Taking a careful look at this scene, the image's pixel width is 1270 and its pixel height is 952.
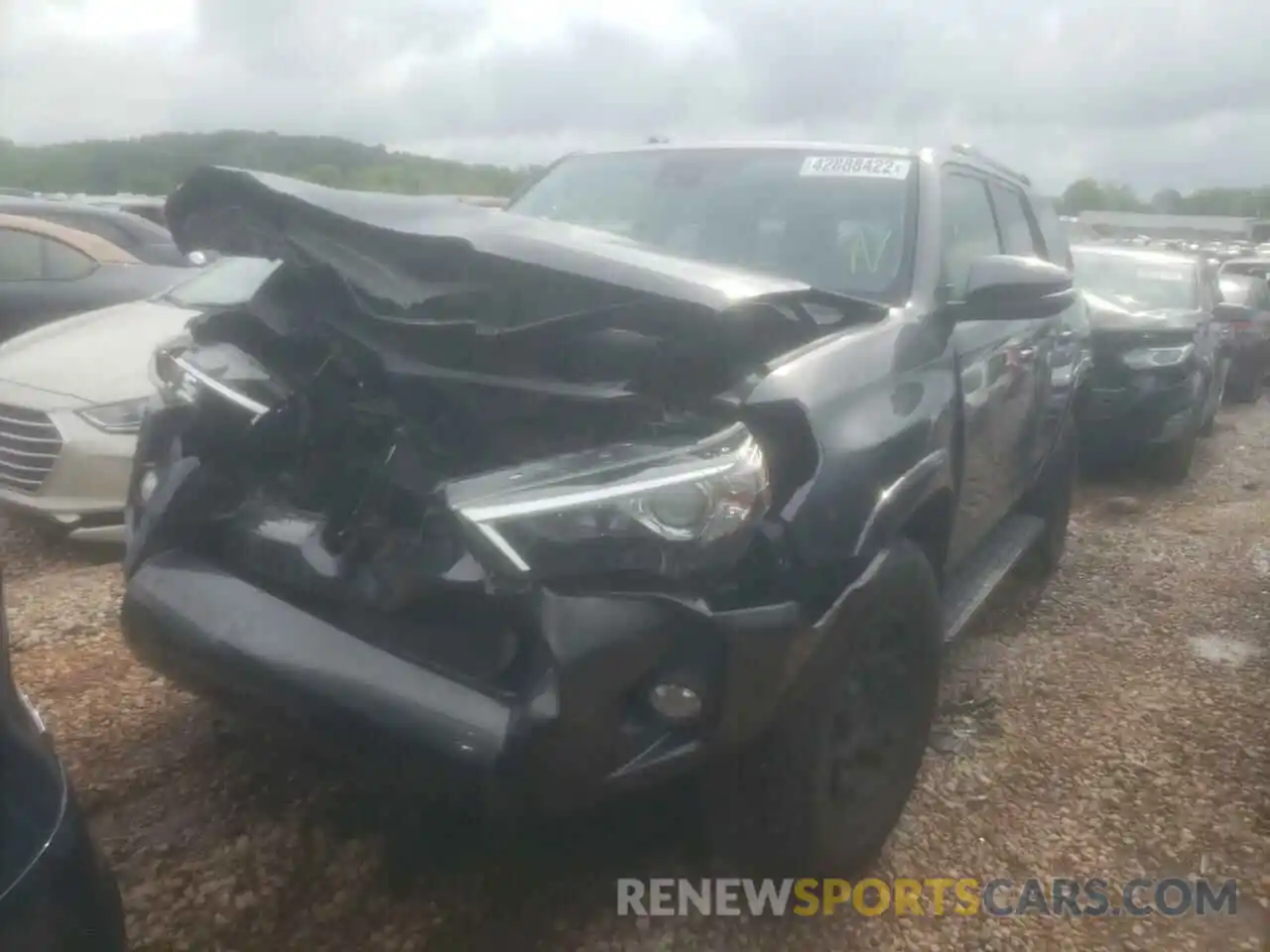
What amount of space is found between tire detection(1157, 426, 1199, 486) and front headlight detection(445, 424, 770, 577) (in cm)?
607

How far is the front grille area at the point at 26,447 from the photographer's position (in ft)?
15.1

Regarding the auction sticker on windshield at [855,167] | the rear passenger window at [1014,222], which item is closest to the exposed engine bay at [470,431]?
the auction sticker on windshield at [855,167]

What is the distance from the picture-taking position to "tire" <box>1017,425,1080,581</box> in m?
4.90

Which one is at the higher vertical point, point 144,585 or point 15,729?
point 15,729

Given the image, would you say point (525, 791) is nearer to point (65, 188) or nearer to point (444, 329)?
point (444, 329)

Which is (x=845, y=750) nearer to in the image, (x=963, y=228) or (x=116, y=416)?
(x=963, y=228)

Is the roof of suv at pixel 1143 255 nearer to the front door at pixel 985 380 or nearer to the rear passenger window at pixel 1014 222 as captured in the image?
the rear passenger window at pixel 1014 222

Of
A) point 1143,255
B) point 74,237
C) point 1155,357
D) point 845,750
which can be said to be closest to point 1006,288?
point 845,750

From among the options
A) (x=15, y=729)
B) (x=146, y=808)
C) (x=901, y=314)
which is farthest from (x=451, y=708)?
(x=901, y=314)

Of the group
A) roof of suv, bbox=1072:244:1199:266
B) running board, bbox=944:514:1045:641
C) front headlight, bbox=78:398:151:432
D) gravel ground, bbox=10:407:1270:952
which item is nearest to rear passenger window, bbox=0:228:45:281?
front headlight, bbox=78:398:151:432

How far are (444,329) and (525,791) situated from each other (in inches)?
38.3

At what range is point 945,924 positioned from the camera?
8.90 ft

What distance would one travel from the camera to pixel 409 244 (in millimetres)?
2441

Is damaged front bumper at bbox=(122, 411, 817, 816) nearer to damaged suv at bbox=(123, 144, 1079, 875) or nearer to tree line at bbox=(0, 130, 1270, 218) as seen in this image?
damaged suv at bbox=(123, 144, 1079, 875)
